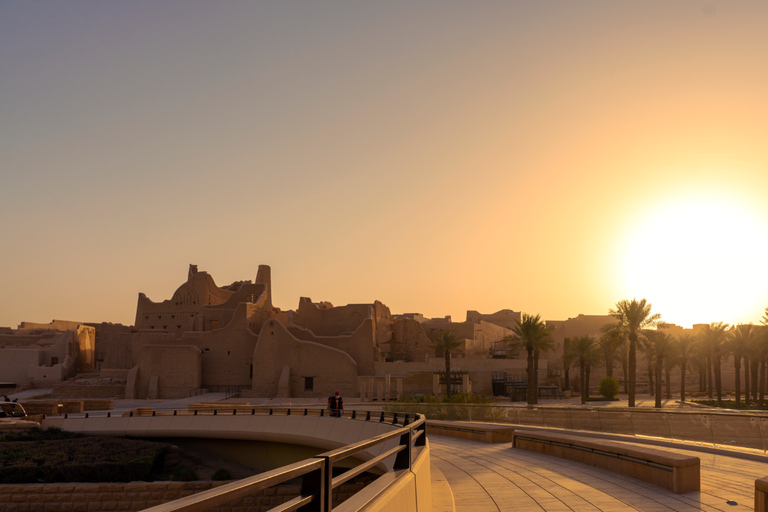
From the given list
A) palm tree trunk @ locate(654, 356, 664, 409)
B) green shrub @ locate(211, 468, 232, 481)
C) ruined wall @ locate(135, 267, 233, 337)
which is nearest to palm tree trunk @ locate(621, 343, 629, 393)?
palm tree trunk @ locate(654, 356, 664, 409)

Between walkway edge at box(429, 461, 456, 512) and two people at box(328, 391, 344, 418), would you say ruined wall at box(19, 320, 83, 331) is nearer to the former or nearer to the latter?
two people at box(328, 391, 344, 418)

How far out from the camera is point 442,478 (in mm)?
10711

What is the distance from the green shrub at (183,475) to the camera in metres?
30.0

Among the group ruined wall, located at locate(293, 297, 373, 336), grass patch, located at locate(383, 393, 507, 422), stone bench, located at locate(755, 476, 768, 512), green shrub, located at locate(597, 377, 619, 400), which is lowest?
green shrub, located at locate(597, 377, 619, 400)

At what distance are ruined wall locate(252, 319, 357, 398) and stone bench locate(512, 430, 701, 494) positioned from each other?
135 feet

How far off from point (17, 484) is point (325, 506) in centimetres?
2775

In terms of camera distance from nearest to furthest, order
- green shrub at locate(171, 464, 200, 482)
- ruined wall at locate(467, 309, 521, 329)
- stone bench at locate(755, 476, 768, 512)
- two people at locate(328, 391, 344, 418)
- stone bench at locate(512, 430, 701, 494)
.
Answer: stone bench at locate(755, 476, 768, 512)
stone bench at locate(512, 430, 701, 494)
two people at locate(328, 391, 344, 418)
green shrub at locate(171, 464, 200, 482)
ruined wall at locate(467, 309, 521, 329)

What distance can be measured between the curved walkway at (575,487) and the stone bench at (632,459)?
0.52 ft

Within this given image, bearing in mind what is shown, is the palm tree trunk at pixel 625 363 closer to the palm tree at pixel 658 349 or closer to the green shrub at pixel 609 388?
the green shrub at pixel 609 388

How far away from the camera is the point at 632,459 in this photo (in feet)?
35.1

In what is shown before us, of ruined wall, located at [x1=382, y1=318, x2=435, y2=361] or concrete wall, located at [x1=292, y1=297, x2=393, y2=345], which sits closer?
concrete wall, located at [x1=292, y1=297, x2=393, y2=345]

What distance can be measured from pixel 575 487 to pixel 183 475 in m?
24.4

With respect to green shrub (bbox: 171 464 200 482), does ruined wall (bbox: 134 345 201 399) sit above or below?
above

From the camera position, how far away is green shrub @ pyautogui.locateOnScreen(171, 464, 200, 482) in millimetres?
29953
